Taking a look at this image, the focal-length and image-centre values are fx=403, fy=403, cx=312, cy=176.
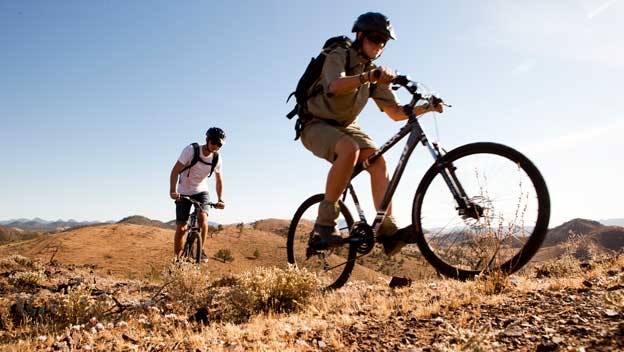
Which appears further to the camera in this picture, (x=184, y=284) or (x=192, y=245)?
(x=192, y=245)

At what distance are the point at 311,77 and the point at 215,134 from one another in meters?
3.38

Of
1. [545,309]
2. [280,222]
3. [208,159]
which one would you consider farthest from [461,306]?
[280,222]

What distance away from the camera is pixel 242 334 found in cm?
275

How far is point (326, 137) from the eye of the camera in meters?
3.95

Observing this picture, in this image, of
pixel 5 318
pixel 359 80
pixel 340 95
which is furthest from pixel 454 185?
pixel 5 318

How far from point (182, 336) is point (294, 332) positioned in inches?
32.9

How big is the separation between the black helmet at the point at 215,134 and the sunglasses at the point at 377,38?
12.6 ft

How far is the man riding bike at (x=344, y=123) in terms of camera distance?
148 inches

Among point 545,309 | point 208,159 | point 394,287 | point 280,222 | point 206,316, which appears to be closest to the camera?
point 545,309

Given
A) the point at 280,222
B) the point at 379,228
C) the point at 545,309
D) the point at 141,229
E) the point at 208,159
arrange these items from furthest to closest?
the point at 280,222, the point at 141,229, the point at 208,159, the point at 379,228, the point at 545,309

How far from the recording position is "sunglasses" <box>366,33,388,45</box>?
3.85m

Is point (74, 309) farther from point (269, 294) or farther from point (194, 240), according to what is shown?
point (194, 240)

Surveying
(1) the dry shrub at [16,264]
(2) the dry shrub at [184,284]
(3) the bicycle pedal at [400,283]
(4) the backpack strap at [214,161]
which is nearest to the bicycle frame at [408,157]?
(3) the bicycle pedal at [400,283]

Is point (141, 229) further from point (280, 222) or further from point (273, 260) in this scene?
point (280, 222)
